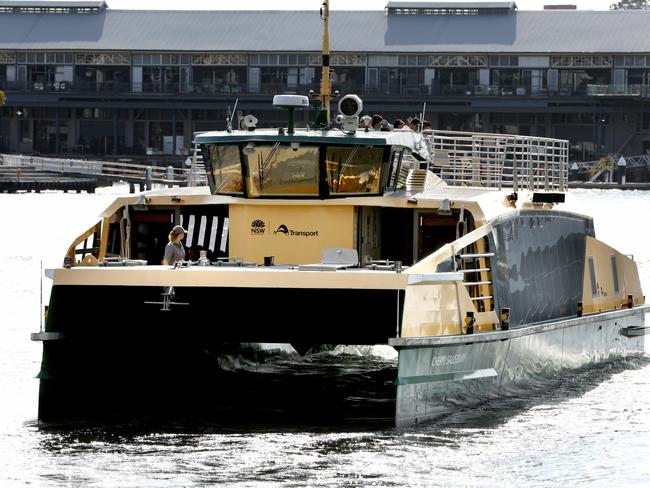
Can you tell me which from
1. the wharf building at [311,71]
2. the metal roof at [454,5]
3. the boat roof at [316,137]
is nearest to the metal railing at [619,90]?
the wharf building at [311,71]

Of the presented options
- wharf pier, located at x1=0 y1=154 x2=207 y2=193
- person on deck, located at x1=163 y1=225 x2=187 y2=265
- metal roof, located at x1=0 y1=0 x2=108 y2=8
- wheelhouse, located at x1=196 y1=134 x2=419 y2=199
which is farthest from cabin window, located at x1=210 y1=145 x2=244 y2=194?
metal roof, located at x1=0 y1=0 x2=108 y2=8

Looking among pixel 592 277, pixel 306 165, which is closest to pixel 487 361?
pixel 306 165

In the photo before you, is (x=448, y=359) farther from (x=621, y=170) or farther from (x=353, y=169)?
(x=621, y=170)

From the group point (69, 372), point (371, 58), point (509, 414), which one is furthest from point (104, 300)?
point (371, 58)

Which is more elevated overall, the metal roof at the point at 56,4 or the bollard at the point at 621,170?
the metal roof at the point at 56,4

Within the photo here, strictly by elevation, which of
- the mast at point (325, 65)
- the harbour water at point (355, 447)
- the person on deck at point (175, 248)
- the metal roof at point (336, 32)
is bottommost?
the harbour water at point (355, 447)

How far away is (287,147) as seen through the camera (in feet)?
69.3

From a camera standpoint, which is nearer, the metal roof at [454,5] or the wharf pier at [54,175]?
the wharf pier at [54,175]

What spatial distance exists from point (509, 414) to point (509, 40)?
108645 millimetres

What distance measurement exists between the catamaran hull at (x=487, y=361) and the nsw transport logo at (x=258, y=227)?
338 centimetres

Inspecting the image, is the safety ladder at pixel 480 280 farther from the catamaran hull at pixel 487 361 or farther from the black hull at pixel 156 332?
the black hull at pixel 156 332

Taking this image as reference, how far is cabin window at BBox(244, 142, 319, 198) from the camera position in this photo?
69.4 ft

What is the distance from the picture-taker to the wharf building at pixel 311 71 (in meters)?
127

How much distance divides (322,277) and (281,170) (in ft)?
10.1
